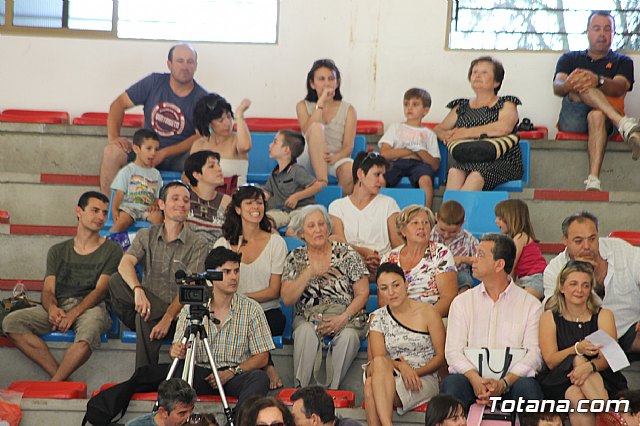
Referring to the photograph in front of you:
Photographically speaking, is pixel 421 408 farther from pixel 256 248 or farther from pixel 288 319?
pixel 256 248

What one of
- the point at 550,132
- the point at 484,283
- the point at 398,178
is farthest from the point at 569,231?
the point at 550,132

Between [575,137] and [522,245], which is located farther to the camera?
[575,137]

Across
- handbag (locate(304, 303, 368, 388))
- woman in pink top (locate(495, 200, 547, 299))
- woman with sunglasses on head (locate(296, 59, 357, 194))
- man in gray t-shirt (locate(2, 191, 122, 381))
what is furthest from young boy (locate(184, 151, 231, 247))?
woman in pink top (locate(495, 200, 547, 299))

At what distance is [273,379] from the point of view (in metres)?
5.50

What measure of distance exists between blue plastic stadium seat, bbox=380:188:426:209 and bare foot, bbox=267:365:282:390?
1.66m

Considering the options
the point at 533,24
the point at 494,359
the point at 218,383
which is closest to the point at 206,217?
the point at 218,383

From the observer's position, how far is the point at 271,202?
22.5 feet

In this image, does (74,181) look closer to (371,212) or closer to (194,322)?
(371,212)

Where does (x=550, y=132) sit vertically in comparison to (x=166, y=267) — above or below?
above

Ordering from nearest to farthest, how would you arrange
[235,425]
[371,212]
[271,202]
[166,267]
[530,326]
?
[235,425] → [530,326] → [166,267] → [371,212] → [271,202]

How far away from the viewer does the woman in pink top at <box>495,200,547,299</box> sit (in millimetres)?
5828

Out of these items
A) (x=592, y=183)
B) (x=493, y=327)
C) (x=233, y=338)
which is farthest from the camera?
(x=592, y=183)

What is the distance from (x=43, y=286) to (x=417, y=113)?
2.56m

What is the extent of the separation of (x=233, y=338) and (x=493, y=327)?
1.21m
